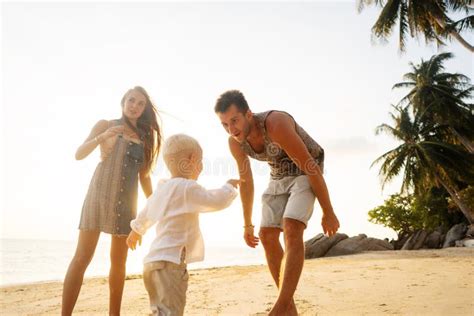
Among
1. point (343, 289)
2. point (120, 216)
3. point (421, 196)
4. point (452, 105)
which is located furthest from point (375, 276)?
point (421, 196)

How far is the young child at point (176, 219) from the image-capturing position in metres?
2.76

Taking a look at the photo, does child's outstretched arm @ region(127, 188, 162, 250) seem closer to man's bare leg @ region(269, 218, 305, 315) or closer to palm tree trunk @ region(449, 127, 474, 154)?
man's bare leg @ region(269, 218, 305, 315)

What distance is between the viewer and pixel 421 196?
31.5 meters

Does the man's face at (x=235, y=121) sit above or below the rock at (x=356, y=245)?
above

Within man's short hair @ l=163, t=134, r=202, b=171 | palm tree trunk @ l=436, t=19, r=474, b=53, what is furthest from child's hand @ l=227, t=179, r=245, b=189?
palm tree trunk @ l=436, t=19, r=474, b=53

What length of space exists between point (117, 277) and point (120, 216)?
504 millimetres

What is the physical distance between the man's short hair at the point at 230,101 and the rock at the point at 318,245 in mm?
15443

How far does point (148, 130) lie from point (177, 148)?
1389 mm

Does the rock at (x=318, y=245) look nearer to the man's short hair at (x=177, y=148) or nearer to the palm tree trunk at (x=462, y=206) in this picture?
the palm tree trunk at (x=462, y=206)

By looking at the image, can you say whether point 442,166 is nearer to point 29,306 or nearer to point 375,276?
point 375,276

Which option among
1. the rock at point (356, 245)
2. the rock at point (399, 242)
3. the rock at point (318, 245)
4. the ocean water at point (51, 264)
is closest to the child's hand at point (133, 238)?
the ocean water at point (51, 264)

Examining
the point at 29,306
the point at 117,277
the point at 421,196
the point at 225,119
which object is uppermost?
the point at 421,196

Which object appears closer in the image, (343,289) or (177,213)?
(177,213)

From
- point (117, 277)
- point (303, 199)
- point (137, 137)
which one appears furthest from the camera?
point (137, 137)
